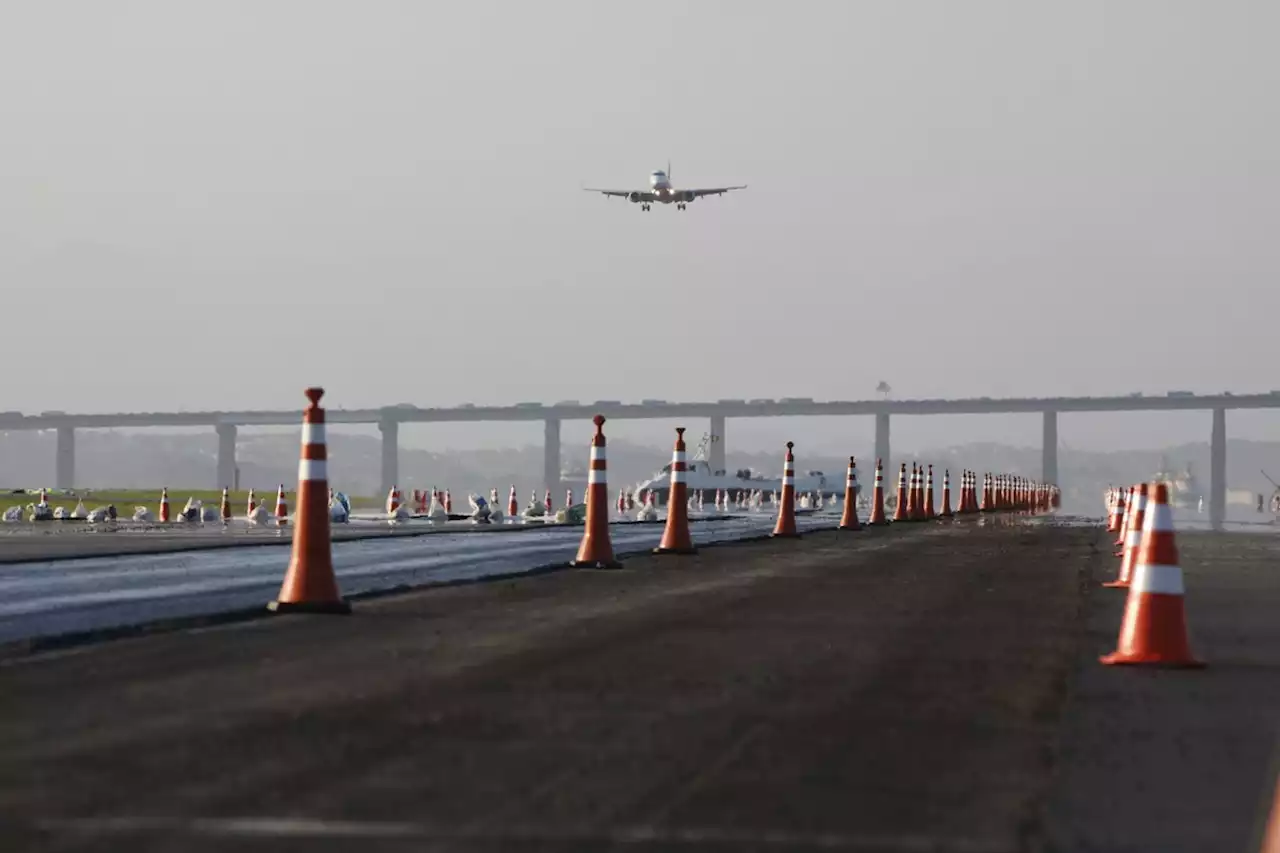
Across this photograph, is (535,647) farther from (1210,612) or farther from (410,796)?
(1210,612)

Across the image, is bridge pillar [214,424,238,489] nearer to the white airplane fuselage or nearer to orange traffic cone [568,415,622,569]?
the white airplane fuselage

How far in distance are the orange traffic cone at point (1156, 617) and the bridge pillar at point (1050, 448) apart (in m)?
164

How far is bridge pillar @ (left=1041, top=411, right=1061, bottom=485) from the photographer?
175250 millimetres

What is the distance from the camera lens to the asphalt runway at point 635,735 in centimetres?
521

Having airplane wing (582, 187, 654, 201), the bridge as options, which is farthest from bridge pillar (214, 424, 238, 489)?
airplane wing (582, 187, 654, 201)

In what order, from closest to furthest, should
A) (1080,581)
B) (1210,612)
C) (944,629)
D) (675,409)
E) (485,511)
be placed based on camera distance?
(944,629), (1210,612), (1080,581), (485,511), (675,409)

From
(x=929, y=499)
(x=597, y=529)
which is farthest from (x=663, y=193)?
(x=597, y=529)

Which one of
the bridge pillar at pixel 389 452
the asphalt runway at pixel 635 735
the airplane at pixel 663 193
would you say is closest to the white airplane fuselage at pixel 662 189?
the airplane at pixel 663 193

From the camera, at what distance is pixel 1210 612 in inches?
544

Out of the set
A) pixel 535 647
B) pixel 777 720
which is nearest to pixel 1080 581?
pixel 535 647

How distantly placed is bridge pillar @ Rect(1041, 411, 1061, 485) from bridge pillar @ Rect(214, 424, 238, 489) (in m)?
63.2

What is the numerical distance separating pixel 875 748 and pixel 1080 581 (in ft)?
35.3

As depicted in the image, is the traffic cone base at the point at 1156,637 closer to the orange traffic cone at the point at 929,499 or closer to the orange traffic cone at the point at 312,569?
the orange traffic cone at the point at 312,569

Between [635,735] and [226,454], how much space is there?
551ft
